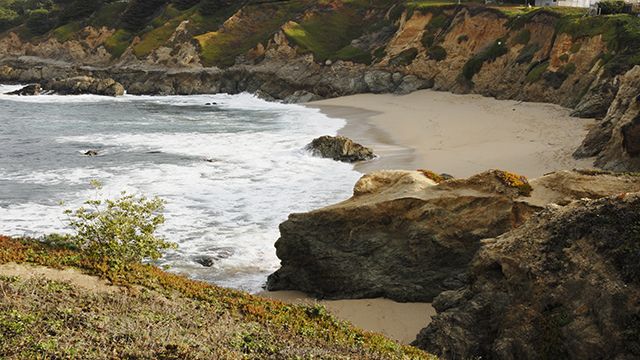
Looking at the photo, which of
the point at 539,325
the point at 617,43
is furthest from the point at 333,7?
the point at 539,325

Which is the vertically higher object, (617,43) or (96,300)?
(617,43)

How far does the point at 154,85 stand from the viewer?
262ft

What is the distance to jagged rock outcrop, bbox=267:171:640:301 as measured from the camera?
14734 millimetres

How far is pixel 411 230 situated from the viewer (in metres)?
15.6

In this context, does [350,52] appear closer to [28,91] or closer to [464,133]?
[464,133]

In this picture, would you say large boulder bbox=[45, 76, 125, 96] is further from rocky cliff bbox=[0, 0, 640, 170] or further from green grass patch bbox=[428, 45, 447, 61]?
green grass patch bbox=[428, 45, 447, 61]

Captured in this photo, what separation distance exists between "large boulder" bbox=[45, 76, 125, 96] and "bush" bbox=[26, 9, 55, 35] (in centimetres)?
3706

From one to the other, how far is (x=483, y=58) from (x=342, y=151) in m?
30.9

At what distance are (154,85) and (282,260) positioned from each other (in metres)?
68.2

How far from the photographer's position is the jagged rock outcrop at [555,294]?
9.84 m

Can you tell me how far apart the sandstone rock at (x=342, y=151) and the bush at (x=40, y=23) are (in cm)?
9336

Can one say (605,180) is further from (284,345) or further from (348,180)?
(348,180)

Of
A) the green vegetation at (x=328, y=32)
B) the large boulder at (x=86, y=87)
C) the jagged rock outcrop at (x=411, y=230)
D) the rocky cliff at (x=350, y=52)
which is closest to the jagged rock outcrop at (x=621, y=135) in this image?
the rocky cliff at (x=350, y=52)

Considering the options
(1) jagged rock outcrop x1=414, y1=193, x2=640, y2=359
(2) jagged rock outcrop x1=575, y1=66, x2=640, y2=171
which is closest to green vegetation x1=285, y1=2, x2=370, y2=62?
(2) jagged rock outcrop x1=575, y1=66, x2=640, y2=171
